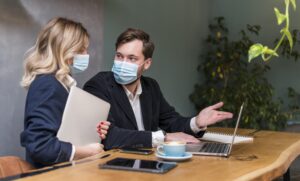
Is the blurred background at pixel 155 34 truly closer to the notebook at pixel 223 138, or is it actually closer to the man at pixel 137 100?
the man at pixel 137 100

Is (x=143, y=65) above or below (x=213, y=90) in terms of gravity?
above

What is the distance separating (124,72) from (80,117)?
26.3 inches

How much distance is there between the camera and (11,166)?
5.85 ft

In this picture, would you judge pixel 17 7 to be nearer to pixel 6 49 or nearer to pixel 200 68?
pixel 6 49

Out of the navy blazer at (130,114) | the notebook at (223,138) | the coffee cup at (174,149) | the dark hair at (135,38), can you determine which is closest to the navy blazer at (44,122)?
the navy blazer at (130,114)

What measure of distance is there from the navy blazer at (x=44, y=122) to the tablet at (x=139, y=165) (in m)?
0.32

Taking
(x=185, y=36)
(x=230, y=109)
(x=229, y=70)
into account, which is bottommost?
(x=230, y=109)

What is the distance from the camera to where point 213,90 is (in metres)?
4.86

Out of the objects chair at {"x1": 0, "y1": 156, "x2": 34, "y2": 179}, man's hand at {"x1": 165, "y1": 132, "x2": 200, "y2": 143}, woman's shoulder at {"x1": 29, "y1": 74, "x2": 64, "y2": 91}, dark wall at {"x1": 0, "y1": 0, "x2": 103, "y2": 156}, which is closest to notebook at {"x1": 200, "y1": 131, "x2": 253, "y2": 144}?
man's hand at {"x1": 165, "y1": 132, "x2": 200, "y2": 143}

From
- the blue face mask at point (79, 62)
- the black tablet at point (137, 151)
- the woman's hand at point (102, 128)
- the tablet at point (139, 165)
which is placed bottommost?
the black tablet at point (137, 151)

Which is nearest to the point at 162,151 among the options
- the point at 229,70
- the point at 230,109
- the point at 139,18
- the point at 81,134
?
the point at 81,134

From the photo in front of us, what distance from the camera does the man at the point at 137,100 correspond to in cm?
234

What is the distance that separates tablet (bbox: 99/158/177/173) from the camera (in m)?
1.48

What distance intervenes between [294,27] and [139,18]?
192cm
